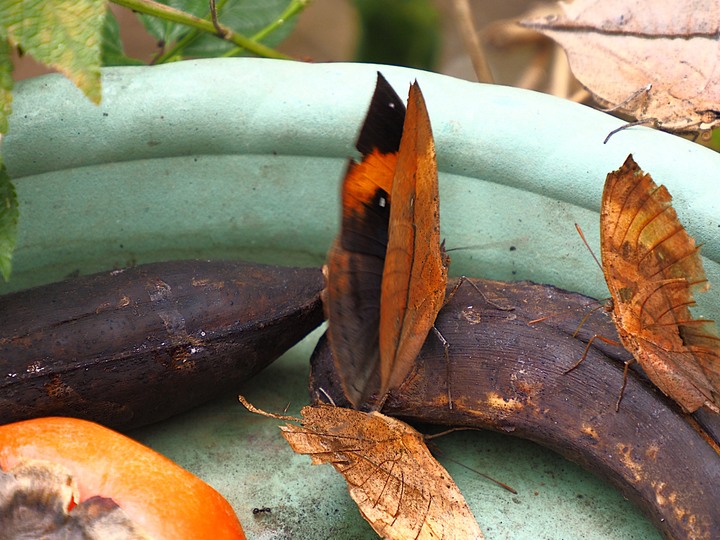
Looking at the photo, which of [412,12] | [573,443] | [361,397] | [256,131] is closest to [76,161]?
[256,131]

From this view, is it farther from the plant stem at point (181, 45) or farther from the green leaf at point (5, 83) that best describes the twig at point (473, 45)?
the green leaf at point (5, 83)

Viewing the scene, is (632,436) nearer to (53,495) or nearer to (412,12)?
(53,495)

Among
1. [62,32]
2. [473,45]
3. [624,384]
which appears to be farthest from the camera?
[473,45]

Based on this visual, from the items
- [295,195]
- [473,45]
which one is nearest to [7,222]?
[295,195]

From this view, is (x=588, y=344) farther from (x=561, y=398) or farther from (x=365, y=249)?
(x=365, y=249)

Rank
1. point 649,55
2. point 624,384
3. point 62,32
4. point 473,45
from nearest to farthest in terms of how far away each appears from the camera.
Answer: point 62,32
point 624,384
point 649,55
point 473,45

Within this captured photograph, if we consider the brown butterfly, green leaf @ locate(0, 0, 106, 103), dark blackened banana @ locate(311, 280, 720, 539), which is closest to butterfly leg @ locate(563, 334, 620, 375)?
dark blackened banana @ locate(311, 280, 720, 539)
